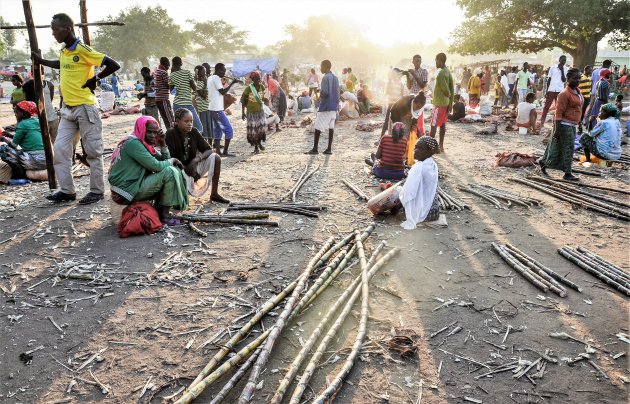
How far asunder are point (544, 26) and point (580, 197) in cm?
1770

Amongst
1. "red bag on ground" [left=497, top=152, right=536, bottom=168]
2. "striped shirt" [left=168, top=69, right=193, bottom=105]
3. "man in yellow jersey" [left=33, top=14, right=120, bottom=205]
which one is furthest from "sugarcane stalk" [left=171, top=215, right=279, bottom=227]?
"red bag on ground" [left=497, top=152, right=536, bottom=168]

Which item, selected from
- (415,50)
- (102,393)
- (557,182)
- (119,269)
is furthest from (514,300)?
(415,50)

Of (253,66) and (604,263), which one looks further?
(253,66)

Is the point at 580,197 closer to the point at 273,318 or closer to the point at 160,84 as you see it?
the point at 273,318

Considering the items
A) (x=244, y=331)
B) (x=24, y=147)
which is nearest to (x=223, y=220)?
(x=244, y=331)

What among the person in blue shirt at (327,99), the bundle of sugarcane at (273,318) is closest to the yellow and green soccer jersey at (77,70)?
the bundle of sugarcane at (273,318)

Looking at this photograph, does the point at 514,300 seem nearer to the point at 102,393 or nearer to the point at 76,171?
the point at 102,393

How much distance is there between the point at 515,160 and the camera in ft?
26.6

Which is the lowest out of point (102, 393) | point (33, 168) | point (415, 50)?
point (102, 393)

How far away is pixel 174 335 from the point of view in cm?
301

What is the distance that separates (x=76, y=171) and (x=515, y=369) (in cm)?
750

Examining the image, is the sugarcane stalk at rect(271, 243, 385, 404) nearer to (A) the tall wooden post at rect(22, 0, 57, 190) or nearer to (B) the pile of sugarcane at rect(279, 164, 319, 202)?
(B) the pile of sugarcane at rect(279, 164, 319, 202)

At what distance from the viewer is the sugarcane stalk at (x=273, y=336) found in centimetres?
239

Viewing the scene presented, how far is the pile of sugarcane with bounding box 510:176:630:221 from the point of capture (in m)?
5.50
